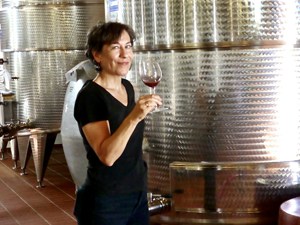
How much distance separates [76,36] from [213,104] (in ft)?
9.62

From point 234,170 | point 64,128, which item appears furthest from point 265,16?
point 64,128

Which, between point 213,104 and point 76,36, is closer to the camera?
point 213,104

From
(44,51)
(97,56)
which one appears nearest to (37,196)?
(44,51)

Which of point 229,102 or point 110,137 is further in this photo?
point 229,102

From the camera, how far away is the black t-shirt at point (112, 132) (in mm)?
2195

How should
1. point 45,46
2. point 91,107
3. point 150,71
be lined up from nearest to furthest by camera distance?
1. point 91,107
2. point 150,71
3. point 45,46

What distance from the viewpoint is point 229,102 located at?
3561mm

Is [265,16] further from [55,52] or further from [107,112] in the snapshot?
[55,52]

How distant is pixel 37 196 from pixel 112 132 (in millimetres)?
3372

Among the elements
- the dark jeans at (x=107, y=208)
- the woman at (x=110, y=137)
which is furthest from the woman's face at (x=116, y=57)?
the dark jeans at (x=107, y=208)

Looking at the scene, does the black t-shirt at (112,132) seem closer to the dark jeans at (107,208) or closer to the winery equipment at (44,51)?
the dark jeans at (107,208)

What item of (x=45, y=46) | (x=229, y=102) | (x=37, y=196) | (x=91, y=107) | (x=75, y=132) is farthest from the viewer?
(x=45, y=46)

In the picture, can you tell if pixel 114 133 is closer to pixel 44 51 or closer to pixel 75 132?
pixel 75 132

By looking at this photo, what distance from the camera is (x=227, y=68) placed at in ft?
11.6
